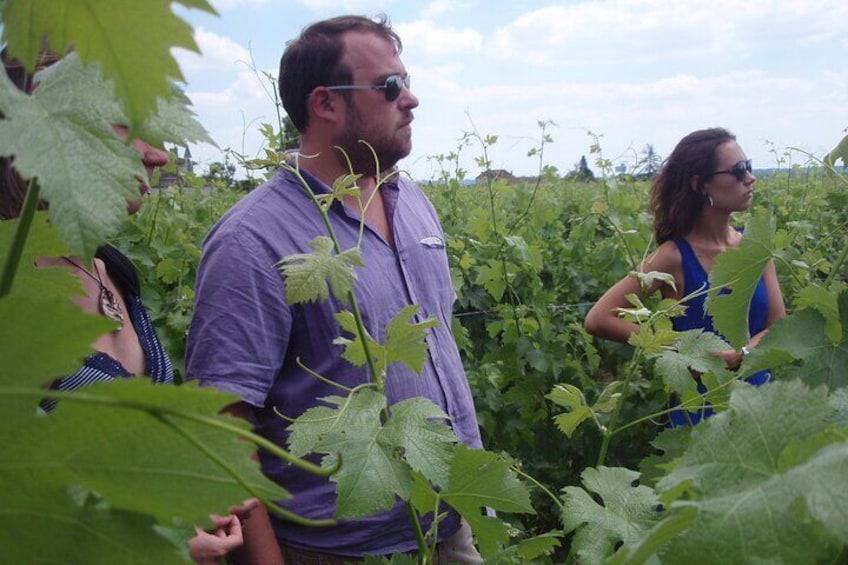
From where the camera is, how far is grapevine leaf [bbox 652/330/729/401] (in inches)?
65.7

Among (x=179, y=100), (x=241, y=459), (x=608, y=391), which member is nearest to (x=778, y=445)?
(x=241, y=459)

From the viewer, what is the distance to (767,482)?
540 mm

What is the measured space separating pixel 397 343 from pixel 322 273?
0.17 meters

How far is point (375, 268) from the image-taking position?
2.25 meters

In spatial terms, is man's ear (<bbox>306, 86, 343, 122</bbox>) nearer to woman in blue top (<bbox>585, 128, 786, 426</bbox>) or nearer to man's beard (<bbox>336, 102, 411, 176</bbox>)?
man's beard (<bbox>336, 102, 411, 176</bbox>)

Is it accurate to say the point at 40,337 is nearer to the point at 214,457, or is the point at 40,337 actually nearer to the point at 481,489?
the point at 214,457

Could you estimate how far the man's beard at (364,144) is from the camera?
2516 mm

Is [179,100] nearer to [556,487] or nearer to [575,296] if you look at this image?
[556,487]

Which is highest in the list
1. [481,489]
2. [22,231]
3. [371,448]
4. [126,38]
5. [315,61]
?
[315,61]

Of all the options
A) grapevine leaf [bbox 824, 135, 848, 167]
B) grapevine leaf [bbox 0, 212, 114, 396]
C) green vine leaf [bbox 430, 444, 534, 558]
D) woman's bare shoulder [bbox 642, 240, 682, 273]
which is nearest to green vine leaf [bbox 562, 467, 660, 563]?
green vine leaf [bbox 430, 444, 534, 558]

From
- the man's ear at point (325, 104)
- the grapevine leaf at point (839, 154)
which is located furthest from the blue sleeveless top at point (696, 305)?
the grapevine leaf at point (839, 154)

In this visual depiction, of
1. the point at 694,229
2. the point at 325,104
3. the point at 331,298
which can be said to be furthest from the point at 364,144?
the point at 694,229

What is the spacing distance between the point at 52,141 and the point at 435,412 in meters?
0.86

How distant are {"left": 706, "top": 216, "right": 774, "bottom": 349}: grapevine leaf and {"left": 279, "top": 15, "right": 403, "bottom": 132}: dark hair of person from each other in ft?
5.04
